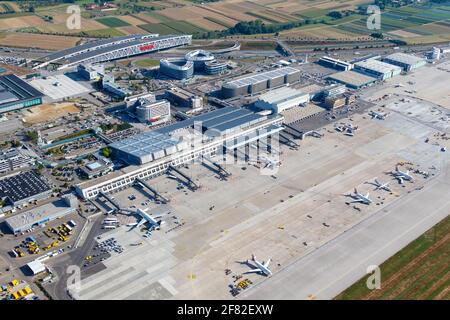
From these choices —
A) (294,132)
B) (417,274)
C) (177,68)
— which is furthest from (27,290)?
(177,68)

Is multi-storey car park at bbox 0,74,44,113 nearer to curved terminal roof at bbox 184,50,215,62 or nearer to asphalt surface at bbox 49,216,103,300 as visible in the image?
curved terminal roof at bbox 184,50,215,62

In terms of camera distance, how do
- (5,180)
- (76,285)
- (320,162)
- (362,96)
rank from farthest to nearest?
(362,96) < (320,162) < (5,180) < (76,285)

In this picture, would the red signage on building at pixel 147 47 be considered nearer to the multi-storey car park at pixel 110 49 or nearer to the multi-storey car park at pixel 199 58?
the multi-storey car park at pixel 110 49

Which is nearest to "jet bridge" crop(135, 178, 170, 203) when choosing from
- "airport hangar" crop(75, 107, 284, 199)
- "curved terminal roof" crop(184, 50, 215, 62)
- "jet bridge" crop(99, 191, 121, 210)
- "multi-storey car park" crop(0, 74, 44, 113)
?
"airport hangar" crop(75, 107, 284, 199)

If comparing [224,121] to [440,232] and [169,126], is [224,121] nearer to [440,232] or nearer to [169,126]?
[169,126]

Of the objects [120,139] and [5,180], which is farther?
[120,139]

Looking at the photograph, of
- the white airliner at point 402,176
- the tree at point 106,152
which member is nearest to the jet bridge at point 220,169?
the tree at point 106,152
